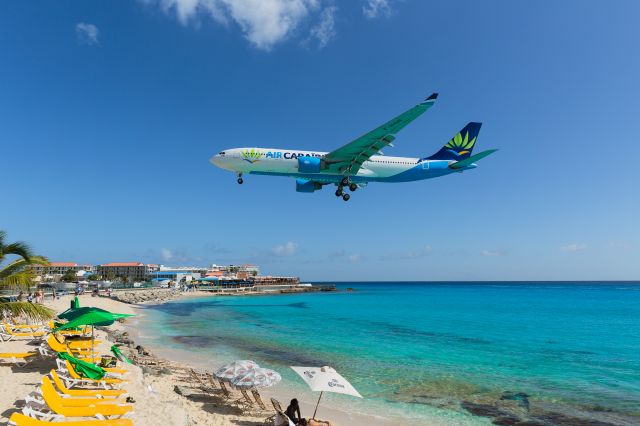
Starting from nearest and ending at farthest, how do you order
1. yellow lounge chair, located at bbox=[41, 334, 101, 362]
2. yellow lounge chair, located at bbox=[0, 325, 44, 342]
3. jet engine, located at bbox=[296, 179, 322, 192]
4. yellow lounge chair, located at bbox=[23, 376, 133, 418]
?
yellow lounge chair, located at bbox=[23, 376, 133, 418], yellow lounge chair, located at bbox=[41, 334, 101, 362], yellow lounge chair, located at bbox=[0, 325, 44, 342], jet engine, located at bbox=[296, 179, 322, 192]

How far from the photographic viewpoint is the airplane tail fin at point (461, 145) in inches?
1187

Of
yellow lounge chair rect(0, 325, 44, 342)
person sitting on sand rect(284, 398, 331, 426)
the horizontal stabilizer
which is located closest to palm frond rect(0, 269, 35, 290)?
yellow lounge chair rect(0, 325, 44, 342)

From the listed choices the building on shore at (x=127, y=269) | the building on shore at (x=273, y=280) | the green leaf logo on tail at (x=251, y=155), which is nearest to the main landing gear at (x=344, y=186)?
the green leaf logo on tail at (x=251, y=155)

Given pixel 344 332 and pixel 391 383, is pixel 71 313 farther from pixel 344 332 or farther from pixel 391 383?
pixel 344 332

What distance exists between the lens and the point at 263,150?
25.0m

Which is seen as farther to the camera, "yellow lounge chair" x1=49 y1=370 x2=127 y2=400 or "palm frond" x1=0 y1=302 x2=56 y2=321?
"palm frond" x1=0 y1=302 x2=56 y2=321

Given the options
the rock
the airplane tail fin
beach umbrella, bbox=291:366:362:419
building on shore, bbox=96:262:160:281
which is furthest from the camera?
building on shore, bbox=96:262:160:281

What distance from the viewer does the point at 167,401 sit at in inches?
452

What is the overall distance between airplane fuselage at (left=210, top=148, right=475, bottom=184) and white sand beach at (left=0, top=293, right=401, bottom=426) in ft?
46.2

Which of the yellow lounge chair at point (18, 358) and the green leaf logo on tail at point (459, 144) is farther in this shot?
the green leaf logo on tail at point (459, 144)

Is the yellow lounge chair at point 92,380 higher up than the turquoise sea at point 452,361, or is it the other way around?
the yellow lounge chair at point 92,380

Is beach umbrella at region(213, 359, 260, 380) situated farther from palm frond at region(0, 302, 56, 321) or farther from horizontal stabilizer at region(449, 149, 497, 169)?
horizontal stabilizer at region(449, 149, 497, 169)

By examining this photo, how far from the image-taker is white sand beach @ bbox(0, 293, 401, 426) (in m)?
9.80

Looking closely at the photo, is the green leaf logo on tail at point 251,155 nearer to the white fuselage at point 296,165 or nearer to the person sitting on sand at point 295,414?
the white fuselage at point 296,165
